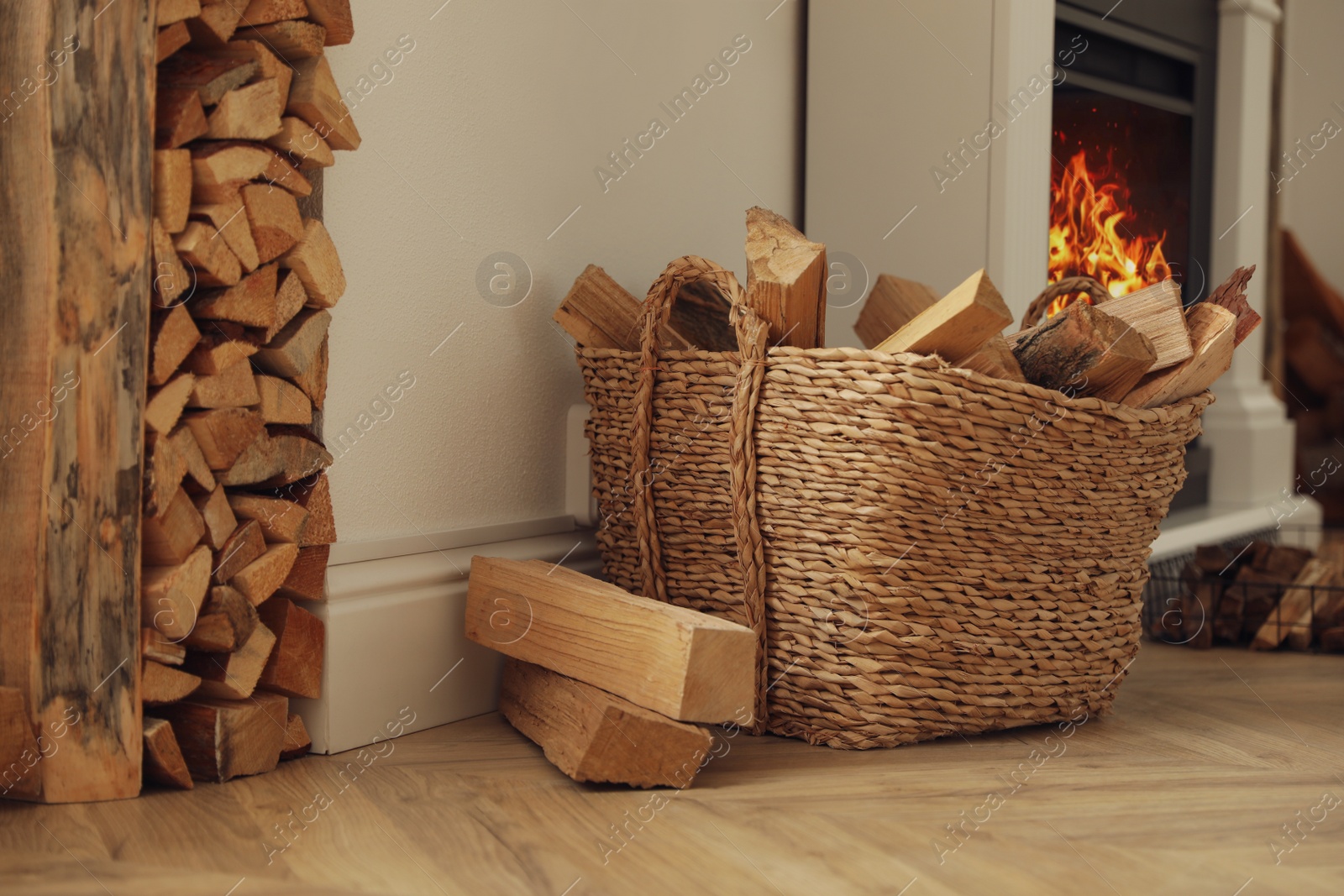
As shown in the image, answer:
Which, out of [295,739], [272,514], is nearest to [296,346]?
[272,514]

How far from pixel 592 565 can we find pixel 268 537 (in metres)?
0.49

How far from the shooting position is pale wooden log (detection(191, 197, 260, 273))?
1.04 m

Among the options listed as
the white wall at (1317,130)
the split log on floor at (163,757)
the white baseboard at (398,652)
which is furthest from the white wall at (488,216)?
the white wall at (1317,130)

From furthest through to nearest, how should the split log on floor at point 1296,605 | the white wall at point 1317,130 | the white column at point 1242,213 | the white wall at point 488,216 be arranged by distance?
the white wall at point 1317,130
the white column at point 1242,213
the split log on floor at point 1296,605
the white wall at point 488,216

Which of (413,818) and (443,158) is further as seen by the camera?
(443,158)

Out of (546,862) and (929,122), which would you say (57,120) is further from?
(929,122)

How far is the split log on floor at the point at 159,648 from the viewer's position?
1.01 metres

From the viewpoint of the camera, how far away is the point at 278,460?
1.11 metres

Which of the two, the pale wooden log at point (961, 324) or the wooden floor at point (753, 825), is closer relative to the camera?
the wooden floor at point (753, 825)

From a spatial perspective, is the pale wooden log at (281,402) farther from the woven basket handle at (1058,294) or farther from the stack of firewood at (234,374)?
Result: the woven basket handle at (1058,294)

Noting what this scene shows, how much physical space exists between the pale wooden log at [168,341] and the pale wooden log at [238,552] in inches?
5.3

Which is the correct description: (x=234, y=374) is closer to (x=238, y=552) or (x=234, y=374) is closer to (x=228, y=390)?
(x=228, y=390)

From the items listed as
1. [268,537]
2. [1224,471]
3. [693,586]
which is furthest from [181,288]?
[1224,471]

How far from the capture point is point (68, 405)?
3.19ft
